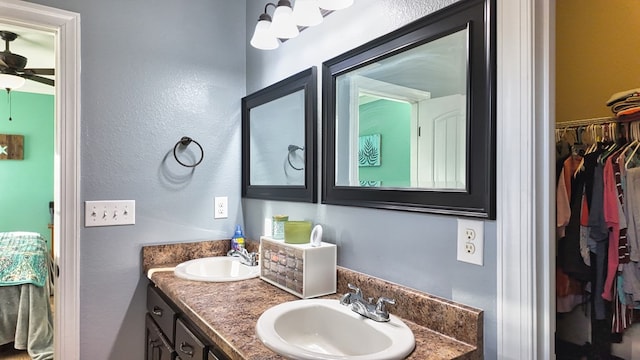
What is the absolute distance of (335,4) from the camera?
1.29m

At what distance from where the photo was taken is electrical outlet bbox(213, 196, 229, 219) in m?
2.10

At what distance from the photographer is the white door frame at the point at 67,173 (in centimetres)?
167

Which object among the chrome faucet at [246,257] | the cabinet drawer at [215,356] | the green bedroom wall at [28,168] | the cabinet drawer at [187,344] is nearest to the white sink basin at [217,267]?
the chrome faucet at [246,257]

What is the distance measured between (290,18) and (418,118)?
67cm

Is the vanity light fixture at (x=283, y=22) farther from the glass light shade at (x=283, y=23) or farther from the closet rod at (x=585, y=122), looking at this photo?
the closet rod at (x=585, y=122)

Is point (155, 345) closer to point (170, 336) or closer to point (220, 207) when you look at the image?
point (170, 336)

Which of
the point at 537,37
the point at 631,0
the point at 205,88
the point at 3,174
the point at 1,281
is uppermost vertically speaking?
the point at 631,0

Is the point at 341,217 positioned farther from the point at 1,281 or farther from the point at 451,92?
the point at 1,281

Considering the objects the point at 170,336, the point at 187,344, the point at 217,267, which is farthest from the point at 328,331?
the point at 217,267

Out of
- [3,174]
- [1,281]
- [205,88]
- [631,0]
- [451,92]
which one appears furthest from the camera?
[3,174]

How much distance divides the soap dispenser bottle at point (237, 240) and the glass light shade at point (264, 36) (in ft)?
3.37

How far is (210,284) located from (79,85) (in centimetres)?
111

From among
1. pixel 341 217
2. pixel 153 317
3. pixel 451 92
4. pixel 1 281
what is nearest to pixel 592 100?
pixel 451 92

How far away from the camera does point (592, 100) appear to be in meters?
1.96
